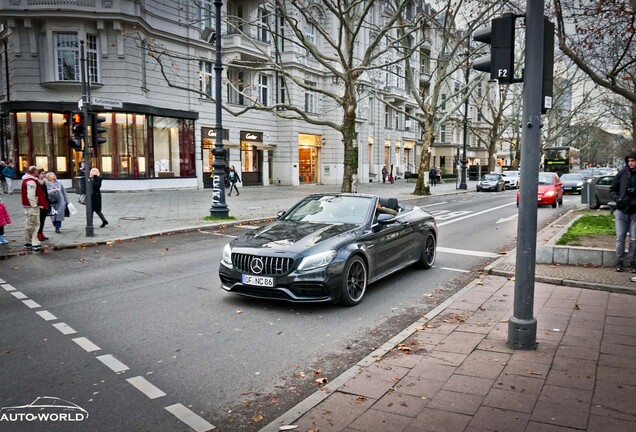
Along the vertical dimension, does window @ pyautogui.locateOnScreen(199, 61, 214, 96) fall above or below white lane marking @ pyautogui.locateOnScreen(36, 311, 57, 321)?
above

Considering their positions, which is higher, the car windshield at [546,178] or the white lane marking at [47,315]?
the car windshield at [546,178]

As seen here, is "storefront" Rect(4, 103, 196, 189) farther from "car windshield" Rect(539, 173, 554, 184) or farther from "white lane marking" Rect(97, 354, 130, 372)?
"white lane marking" Rect(97, 354, 130, 372)

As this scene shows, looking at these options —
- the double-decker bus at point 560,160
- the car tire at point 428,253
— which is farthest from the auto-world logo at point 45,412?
the double-decker bus at point 560,160

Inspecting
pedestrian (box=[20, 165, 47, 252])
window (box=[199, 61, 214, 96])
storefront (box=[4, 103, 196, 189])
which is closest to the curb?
pedestrian (box=[20, 165, 47, 252])

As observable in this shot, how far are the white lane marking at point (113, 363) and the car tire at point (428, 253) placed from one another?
582cm

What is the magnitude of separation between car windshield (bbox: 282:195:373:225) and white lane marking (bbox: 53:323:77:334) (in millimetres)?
3581

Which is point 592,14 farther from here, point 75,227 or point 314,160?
point 314,160

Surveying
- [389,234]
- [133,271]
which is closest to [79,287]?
[133,271]

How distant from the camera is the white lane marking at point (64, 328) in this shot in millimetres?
5850

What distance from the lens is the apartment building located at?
27031mm

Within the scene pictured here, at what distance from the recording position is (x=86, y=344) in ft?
17.8

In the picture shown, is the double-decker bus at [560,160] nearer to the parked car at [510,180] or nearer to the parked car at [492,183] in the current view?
the parked car at [510,180]

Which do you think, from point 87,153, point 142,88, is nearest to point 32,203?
point 87,153

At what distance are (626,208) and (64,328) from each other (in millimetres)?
8650
